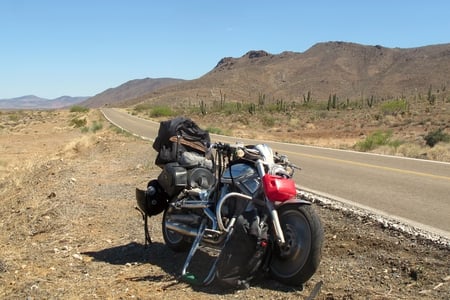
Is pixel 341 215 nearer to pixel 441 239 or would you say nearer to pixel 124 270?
pixel 441 239

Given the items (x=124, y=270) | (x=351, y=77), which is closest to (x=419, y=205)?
(x=124, y=270)

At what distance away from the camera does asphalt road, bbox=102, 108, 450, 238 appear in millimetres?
8312

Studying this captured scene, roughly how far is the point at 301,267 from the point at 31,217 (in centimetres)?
624

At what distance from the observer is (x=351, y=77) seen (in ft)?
478

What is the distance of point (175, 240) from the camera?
6484 mm

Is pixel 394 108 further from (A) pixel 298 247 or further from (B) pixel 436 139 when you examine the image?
(A) pixel 298 247

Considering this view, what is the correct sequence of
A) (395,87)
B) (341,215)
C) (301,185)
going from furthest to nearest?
(395,87) < (301,185) < (341,215)

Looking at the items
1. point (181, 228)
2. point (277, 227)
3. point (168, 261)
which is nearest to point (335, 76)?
point (168, 261)

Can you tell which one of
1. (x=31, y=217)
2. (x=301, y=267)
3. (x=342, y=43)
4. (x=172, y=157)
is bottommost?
(x=31, y=217)

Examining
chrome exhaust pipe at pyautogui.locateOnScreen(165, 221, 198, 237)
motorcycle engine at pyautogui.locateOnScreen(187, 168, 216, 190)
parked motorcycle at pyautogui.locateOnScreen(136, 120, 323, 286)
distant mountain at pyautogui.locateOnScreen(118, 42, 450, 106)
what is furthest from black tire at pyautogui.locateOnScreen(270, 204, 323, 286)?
distant mountain at pyautogui.locateOnScreen(118, 42, 450, 106)

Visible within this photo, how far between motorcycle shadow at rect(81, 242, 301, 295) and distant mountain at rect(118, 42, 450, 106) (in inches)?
4510

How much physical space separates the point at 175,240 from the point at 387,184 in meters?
6.15

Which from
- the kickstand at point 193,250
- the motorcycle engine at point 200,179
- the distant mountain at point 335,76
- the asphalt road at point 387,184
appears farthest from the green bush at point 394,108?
the distant mountain at point 335,76

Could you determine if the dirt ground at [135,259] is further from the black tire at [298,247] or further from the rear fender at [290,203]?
the rear fender at [290,203]
